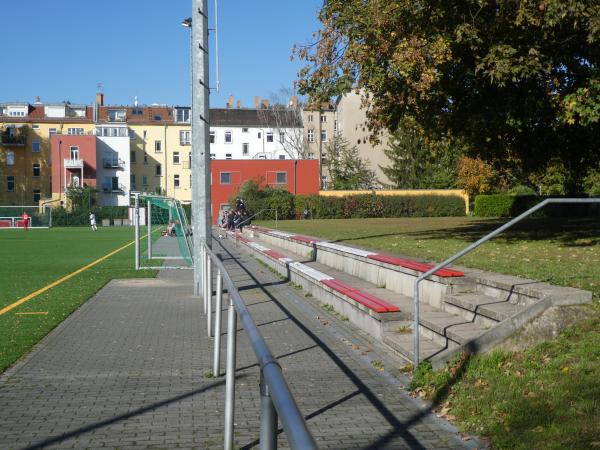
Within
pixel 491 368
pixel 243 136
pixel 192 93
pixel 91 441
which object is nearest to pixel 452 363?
pixel 491 368

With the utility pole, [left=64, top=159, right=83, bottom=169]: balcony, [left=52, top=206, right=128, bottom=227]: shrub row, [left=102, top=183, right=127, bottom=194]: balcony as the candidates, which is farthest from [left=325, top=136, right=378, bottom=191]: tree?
the utility pole

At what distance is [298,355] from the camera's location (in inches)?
340

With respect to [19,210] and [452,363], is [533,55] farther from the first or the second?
[19,210]

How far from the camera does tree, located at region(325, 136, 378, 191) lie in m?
87.4

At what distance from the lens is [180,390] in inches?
275

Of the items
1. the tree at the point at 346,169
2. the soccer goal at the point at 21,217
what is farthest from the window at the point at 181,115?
the soccer goal at the point at 21,217

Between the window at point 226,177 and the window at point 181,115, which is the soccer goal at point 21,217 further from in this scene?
the window at point 181,115

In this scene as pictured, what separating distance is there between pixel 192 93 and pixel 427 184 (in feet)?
236

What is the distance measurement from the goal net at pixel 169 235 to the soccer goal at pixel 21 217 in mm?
42416

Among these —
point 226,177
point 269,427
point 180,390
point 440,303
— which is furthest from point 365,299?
point 226,177

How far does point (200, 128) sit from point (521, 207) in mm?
40285

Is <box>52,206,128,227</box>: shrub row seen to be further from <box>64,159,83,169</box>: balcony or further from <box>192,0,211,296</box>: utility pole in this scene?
<box>192,0,211,296</box>: utility pole

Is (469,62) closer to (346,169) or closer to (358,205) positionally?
(358,205)

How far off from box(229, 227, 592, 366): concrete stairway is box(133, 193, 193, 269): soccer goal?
28.1ft
